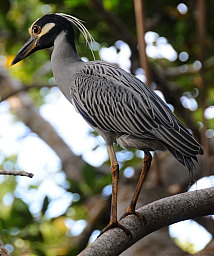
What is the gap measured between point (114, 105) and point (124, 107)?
7 cm

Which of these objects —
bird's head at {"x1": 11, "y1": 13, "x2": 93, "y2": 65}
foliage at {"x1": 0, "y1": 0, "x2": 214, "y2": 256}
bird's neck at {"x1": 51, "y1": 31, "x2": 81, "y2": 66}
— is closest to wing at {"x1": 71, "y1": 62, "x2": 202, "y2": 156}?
bird's neck at {"x1": 51, "y1": 31, "x2": 81, "y2": 66}

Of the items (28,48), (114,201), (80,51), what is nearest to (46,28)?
(28,48)

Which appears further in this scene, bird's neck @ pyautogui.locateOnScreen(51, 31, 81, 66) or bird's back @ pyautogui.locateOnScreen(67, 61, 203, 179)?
bird's neck @ pyautogui.locateOnScreen(51, 31, 81, 66)

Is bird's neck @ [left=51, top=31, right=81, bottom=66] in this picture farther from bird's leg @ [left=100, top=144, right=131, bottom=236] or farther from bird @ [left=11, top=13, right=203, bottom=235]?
bird's leg @ [left=100, top=144, right=131, bottom=236]

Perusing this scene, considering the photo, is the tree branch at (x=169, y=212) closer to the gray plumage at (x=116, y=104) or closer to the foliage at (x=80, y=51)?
the gray plumage at (x=116, y=104)

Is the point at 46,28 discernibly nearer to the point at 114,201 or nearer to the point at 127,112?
the point at 127,112

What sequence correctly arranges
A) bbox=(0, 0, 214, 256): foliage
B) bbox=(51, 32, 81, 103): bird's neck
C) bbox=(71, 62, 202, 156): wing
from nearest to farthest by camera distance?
bbox=(71, 62, 202, 156): wing, bbox=(51, 32, 81, 103): bird's neck, bbox=(0, 0, 214, 256): foliage

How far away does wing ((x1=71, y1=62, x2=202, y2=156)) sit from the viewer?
2945 mm

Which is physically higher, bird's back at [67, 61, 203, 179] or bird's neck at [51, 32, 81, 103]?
bird's neck at [51, 32, 81, 103]

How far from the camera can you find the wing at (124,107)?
2.95 m

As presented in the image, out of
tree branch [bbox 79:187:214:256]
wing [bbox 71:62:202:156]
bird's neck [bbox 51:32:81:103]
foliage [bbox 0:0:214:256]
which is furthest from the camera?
foliage [bbox 0:0:214:256]

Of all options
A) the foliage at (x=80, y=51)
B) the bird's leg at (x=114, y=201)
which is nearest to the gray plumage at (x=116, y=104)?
the bird's leg at (x=114, y=201)

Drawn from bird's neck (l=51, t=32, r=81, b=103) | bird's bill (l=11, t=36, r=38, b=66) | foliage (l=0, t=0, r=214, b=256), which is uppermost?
bird's bill (l=11, t=36, r=38, b=66)

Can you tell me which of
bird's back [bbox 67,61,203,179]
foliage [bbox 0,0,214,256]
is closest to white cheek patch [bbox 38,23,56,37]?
bird's back [bbox 67,61,203,179]
